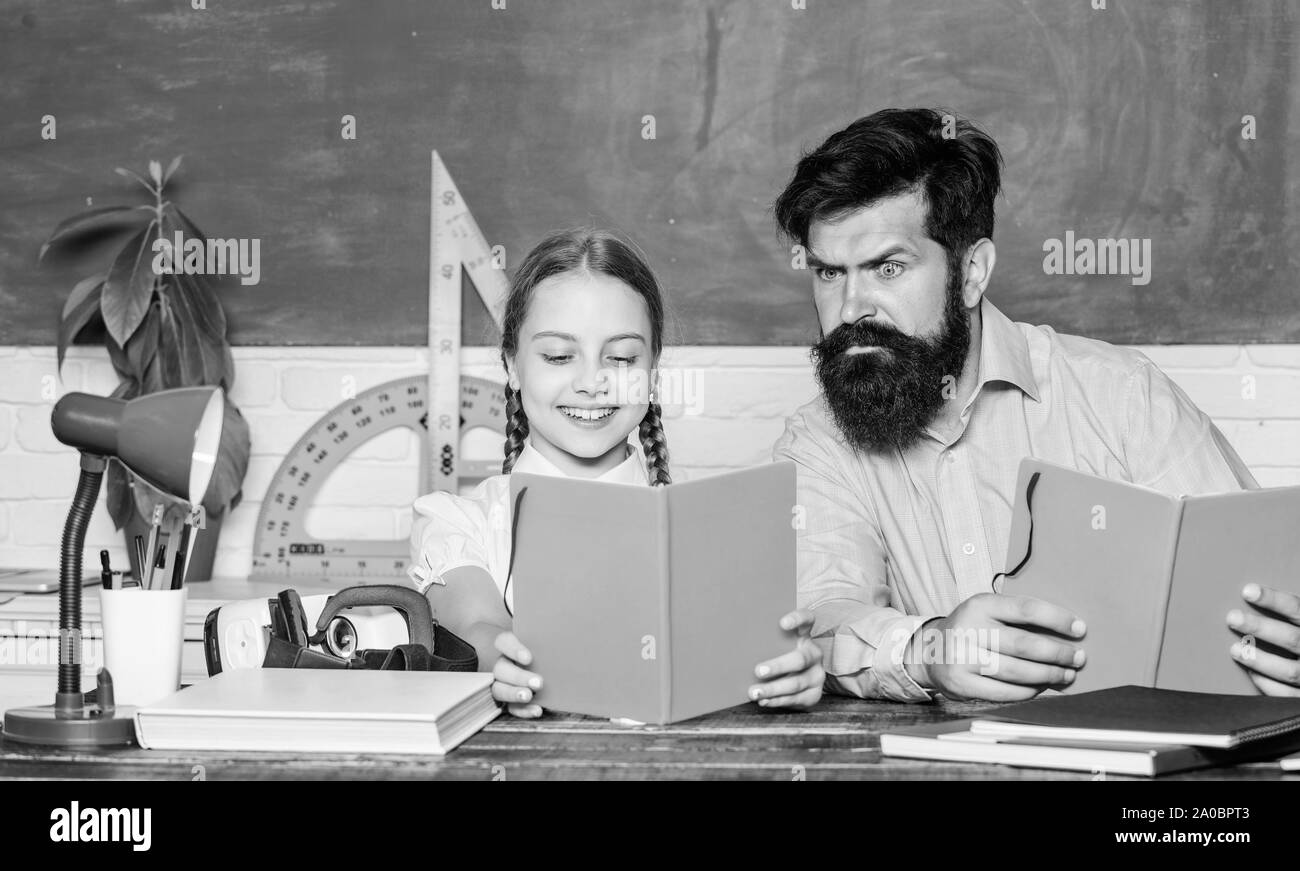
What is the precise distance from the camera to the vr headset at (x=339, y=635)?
54.4 inches

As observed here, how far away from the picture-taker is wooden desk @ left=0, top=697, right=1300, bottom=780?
104cm

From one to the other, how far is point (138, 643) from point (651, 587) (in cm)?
49

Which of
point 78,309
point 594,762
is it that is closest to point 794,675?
point 594,762

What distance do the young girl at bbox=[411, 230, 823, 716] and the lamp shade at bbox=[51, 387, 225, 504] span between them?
483 mm

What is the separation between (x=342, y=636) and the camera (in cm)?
144

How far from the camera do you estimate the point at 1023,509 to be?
1408mm

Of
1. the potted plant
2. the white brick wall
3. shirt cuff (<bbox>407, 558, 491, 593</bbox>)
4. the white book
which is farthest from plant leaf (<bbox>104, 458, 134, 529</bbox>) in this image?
the white book

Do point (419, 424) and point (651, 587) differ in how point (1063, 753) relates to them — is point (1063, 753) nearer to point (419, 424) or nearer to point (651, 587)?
point (651, 587)

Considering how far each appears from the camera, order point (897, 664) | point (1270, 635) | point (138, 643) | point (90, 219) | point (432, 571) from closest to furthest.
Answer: point (138, 643) → point (1270, 635) → point (897, 664) → point (432, 571) → point (90, 219)

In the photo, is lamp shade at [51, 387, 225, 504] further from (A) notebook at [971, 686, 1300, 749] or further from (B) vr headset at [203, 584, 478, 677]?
(A) notebook at [971, 686, 1300, 749]

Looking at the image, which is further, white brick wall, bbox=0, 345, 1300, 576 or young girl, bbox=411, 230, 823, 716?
white brick wall, bbox=0, 345, 1300, 576

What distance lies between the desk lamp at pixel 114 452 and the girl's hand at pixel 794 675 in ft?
1.88

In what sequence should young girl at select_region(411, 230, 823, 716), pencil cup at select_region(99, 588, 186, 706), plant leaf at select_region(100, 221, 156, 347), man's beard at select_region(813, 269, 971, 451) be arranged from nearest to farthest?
pencil cup at select_region(99, 588, 186, 706)
young girl at select_region(411, 230, 823, 716)
man's beard at select_region(813, 269, 971, 451)
plant leaf at select_region(100, 221, 156, 347)
